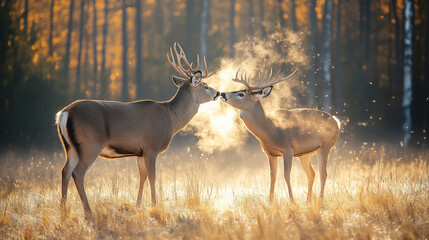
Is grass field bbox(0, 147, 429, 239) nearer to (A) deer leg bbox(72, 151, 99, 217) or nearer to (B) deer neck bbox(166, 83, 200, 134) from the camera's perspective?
(A) deer leg bbox(72, 151, 99, 217)

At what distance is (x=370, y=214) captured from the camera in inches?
230

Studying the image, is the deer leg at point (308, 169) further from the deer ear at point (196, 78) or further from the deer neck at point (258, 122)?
the deer ear at point (196, 78)

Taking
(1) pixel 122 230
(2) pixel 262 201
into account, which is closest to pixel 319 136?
(2) pixel 262 201

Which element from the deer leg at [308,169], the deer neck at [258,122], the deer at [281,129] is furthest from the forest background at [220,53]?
the deer neck at [258,122]

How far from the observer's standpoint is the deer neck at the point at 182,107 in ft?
24.4

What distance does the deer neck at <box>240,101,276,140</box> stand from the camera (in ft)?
23.5

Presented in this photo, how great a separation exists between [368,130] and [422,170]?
28.4ft

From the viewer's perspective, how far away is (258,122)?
23.7 feet

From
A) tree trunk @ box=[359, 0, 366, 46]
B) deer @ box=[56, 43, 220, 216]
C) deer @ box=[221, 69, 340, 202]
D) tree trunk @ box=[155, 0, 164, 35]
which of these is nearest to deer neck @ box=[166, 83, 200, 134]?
deer @ box=[56, 43, 220, 216]

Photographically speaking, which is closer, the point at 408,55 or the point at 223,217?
the point at 223,217

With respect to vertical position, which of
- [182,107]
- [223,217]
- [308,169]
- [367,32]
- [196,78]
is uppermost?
[367,32]

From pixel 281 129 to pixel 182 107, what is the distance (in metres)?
1.62

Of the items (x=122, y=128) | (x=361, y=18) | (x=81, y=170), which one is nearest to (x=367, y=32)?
(x=361, y=18)

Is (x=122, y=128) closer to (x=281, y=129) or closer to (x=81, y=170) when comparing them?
(x=81, y=170)
